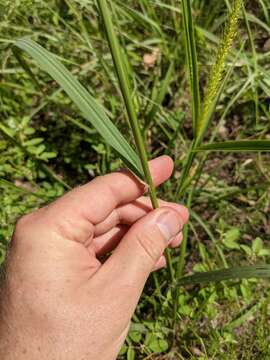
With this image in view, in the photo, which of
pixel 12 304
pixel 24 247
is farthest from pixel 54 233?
pixel 12 304

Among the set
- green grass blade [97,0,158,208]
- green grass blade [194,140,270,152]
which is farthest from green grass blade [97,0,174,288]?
green grass blade [194,140,270,152]

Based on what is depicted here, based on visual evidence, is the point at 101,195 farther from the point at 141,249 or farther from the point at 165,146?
the point at 165,146

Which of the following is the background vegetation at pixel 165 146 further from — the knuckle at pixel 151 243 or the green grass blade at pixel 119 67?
the green grass blade at pixel 119 67

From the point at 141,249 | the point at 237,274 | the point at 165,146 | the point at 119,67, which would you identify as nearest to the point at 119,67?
the point at 119,67

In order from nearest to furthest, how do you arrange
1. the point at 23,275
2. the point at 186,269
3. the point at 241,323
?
the point at 23,275 → the point at 241,323 → the point at 186,269

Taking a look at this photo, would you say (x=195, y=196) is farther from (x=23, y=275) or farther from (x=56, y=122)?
(x=23, y=275)

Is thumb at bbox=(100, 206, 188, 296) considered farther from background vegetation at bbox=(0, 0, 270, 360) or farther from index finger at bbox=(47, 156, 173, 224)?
background vegetation at bbox=(0, 0, 270, 360)
